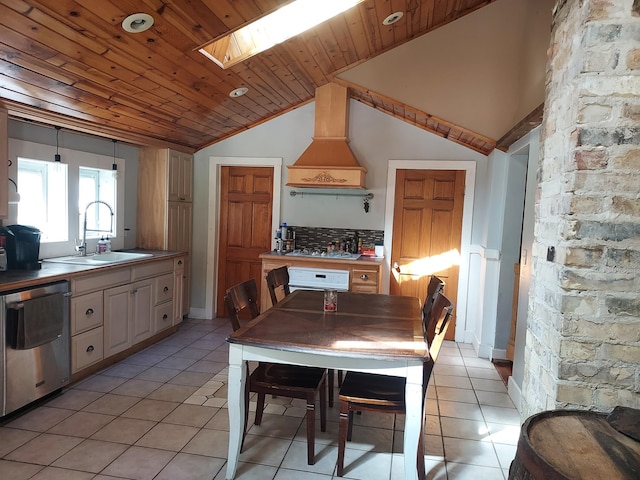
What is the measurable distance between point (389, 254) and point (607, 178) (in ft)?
10.9

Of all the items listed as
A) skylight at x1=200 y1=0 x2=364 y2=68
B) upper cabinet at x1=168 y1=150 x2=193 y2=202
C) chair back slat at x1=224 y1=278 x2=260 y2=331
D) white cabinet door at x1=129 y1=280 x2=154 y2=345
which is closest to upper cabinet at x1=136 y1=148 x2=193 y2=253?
upper cabinet at x1=168 y1=150 x2=193 y2=202

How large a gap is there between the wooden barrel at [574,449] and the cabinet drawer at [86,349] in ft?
9.88

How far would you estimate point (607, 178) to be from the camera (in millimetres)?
1524

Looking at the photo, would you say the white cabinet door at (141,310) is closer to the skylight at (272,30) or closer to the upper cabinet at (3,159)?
the upper cabinet at (3,159)

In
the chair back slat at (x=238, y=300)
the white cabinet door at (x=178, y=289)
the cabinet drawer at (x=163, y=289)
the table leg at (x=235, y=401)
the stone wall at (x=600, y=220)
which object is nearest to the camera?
the stone wall at (x=600, y=220)

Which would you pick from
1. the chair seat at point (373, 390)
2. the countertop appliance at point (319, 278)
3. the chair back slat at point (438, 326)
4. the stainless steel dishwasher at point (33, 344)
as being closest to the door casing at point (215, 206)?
the countertop appliance at point (319, 278)

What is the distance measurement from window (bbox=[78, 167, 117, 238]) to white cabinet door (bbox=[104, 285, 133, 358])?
2.56ft

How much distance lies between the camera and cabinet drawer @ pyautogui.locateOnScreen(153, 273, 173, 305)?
163 inches

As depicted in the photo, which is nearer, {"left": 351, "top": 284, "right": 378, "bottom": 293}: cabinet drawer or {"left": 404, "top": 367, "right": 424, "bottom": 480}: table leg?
{"left": 404, "top": 367, "right": 424, "bottom": 480}: table leg

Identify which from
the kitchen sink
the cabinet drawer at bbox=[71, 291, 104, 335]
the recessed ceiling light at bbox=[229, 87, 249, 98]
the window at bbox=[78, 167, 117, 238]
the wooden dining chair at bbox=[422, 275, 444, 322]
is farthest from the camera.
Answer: the window at bbox=[78, 167, 117, 238]

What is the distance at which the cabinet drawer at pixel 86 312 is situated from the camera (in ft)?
10.2

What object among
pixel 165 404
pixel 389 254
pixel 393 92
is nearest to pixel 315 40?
pixel 393 92

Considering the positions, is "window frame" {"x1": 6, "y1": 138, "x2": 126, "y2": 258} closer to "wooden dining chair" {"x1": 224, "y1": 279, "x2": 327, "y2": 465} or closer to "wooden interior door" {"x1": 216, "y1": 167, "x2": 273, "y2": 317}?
"wooden interior door" {"x1": 216, "y1": 167, "x2": 273, "y2": 317}

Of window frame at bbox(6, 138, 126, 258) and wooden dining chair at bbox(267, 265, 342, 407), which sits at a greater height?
window frame at bbox(6, 138, 126, 258)
